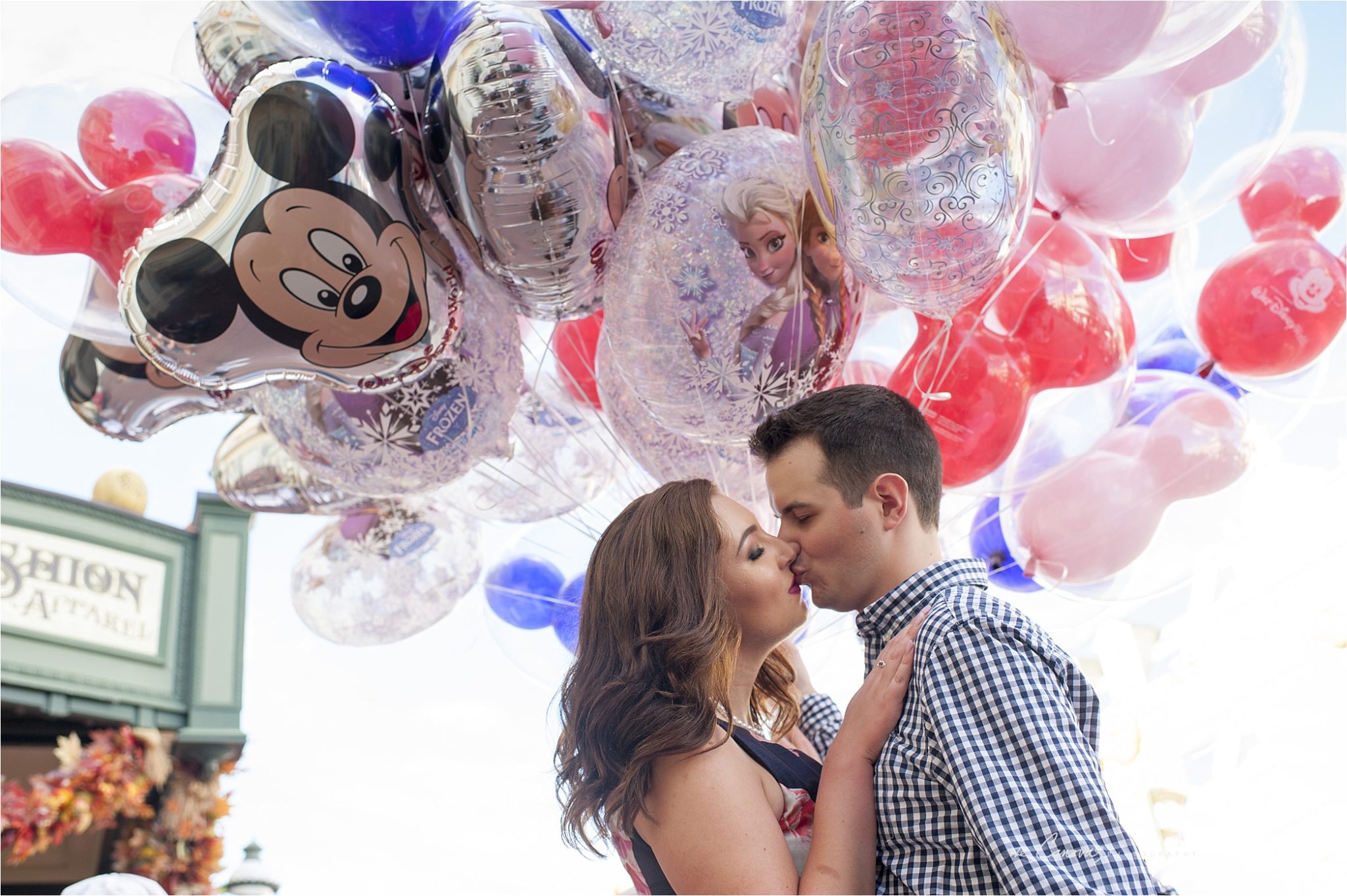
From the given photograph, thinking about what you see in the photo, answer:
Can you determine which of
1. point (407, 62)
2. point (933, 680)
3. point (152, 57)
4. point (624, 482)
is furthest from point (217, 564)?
point (933, 680)

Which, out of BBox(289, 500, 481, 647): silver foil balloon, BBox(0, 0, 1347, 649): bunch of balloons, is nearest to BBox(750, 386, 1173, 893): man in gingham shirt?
BBox(0, 0, 1347, 649): bunch of balloons

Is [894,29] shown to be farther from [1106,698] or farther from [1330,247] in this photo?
[1106,698]

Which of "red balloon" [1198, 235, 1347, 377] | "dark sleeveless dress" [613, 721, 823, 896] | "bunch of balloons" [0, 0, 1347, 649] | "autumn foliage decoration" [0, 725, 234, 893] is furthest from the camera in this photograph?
"autumn foliage decoration" [0, 725, 234, 893]

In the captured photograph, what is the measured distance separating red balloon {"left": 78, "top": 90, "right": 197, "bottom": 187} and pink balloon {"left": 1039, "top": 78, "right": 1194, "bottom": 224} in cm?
170

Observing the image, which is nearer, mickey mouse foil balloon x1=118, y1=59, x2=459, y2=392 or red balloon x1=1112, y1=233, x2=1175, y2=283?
mickey mouse foil balloon x1=118, y1=59, x2=459, y2=392

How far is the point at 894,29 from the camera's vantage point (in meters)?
1.57

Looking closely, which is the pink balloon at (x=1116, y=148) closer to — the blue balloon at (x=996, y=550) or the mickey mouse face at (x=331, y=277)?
the blue balloon at (x=996, y=550)

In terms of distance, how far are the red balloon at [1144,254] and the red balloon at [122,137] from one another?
2.12 metres

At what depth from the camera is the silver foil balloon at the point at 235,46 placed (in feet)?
6.71

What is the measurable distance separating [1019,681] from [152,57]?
2947 millimetres

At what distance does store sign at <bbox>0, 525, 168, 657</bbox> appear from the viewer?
5.63m

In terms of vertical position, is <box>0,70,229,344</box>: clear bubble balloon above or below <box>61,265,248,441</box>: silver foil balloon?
above

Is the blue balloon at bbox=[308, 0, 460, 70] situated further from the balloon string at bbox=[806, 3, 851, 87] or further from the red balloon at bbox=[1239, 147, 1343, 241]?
the red balloon at bbox=[1239, 147, 1343, 241]

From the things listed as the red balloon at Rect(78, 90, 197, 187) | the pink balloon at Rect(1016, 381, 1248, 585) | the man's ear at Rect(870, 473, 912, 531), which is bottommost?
the man's ear at Rect(870, 473, 912, 531)
